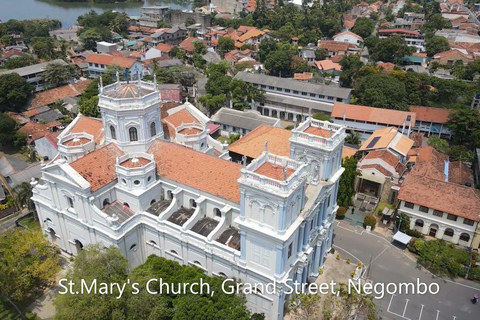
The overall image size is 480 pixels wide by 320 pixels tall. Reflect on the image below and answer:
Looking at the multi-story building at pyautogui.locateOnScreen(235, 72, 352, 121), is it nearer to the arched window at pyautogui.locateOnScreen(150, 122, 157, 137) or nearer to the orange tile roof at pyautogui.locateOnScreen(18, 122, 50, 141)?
the orange tile roof at pyautogui.locateOnScreen(18, 122, 50, 141)

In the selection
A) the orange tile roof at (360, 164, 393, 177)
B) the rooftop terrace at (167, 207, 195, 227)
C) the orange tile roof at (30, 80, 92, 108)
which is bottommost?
the orange tile roof at (360, 164, 393, 177)

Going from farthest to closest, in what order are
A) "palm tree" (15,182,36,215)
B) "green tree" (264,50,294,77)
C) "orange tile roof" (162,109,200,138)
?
"green tree" (264,50,294,77) → "orange tile roof" (162,109,200,138) → "palm tree" (15,182,36,215)

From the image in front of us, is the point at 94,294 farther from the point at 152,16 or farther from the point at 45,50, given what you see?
the point at 152,16

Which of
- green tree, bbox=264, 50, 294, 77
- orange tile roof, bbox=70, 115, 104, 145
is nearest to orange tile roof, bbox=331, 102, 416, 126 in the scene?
green tree, bbox=264, 50, 294, 77

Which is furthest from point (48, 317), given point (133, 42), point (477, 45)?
point (477, 45)

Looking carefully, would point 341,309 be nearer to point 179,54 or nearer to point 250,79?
point 250,79

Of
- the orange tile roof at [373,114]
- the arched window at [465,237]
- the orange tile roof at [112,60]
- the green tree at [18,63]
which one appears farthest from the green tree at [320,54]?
the arched window at [465,237]
